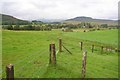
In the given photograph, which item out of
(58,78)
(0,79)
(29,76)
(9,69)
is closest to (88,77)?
(58,78)

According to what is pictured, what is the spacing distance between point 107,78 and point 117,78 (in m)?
1.28

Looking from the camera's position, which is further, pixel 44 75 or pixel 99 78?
pixel 99 78

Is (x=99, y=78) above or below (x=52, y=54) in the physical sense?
below

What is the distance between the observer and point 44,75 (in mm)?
14602

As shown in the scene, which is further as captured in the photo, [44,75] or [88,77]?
[88,77]

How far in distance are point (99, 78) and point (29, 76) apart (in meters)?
5.61

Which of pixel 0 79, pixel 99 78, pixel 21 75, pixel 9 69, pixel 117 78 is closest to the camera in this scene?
pixel 9 69

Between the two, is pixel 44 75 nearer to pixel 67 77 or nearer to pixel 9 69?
pixel 67 77

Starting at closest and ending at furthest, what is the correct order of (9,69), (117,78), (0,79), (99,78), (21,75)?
(9,69), (0,79), (21,75), (99,78), (117,78)

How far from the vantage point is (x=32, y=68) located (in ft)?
55.3

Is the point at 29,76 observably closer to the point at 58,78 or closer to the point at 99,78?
the point at 58,78

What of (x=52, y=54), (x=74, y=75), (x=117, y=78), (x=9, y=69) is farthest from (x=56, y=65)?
(x=9, y=69)

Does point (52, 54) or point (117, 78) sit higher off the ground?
point (52, 54)

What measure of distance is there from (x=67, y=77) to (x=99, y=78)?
9.56ft
